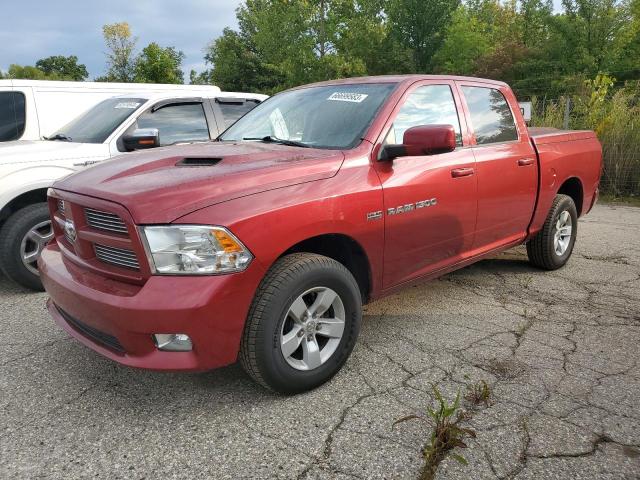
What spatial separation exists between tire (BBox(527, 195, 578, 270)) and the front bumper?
339 centimetres

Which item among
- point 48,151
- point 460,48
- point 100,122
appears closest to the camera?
point 48,151

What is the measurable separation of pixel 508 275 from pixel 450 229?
1750mm

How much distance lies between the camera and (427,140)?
2.86 metres

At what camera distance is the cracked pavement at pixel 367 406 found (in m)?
2.20

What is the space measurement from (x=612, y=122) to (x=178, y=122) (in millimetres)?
8665

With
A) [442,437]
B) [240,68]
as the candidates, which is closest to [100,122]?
[442,437]

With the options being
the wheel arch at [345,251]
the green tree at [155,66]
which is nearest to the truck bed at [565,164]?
the wheel arch at [345,251]

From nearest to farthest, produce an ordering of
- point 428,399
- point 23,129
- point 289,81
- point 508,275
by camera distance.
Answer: point 428,399 < point 508,275 < point 23,129 < point 289,81

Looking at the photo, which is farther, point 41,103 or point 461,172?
point 41,103

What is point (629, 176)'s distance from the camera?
982 cm

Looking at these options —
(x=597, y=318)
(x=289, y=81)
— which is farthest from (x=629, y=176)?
(x=289, y=81)

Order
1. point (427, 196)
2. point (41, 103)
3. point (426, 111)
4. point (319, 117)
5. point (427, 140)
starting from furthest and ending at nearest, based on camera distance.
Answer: point (41, 103) → point (426, 111) → point (319, 117) → point (427, 196) → point (427, 140)

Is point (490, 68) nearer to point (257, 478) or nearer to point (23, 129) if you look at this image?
point (23, 129)

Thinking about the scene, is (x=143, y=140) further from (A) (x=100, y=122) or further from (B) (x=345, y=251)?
(B) (x=345, y=251)
